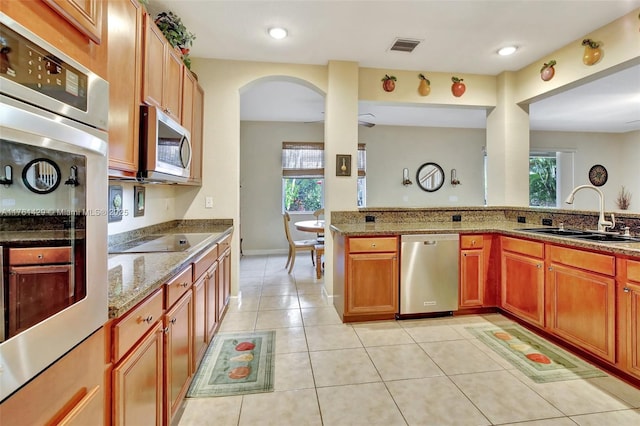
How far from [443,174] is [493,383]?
17.6ft

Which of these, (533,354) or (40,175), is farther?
(533,354)

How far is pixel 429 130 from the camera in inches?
261

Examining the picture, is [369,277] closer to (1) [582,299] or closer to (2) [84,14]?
(1) [582,299]

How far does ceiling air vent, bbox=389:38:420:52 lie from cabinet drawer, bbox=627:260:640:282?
7.99 feet

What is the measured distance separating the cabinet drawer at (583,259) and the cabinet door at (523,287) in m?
0.16

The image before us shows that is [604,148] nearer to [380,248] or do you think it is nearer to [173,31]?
[380,248]

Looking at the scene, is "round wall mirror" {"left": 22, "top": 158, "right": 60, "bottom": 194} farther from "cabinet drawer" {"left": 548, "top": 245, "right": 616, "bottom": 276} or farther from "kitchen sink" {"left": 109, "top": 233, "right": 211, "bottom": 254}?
"cabinet drawer" {"left": 548, "top": 245, "right": 616, "bottom": 276}

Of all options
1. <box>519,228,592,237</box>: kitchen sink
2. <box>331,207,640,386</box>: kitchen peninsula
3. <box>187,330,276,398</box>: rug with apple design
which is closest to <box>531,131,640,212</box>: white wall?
<box>331,207,640,386</box>: kitchen peninsula

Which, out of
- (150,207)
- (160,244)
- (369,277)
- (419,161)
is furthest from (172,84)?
(419,161)

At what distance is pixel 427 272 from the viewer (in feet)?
9.37

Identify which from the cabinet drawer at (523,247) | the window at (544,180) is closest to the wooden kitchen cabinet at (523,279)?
the cabinet drawer at (523,247)

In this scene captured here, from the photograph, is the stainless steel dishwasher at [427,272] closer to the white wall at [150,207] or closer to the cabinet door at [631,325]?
the cabinet door at [631,325]

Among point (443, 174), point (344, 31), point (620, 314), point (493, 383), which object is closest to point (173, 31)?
point (344, 31)

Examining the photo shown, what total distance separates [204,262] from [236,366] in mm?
780
